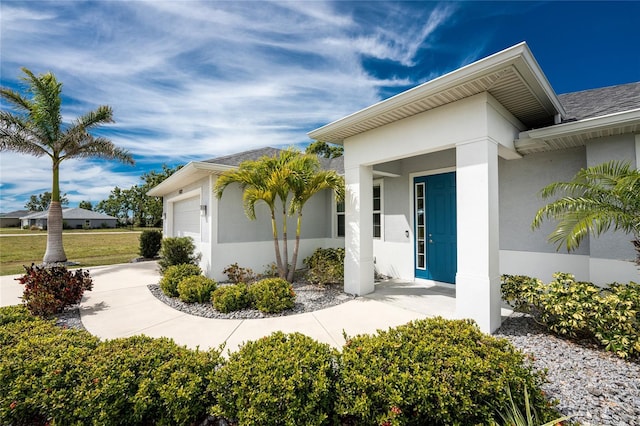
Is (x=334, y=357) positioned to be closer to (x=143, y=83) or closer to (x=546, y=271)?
(x=546, y=271)

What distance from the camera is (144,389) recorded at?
7.09ft

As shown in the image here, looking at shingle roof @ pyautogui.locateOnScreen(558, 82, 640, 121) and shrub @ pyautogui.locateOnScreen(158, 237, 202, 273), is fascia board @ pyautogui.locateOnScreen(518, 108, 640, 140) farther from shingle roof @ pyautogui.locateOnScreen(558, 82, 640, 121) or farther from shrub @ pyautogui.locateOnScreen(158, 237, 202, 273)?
shrub @ pyautogui.locateOnScreen(158, 237, 202, 273)

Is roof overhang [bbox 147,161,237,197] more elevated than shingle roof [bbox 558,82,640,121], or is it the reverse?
shingle roof [bbox 558,82,640,121]

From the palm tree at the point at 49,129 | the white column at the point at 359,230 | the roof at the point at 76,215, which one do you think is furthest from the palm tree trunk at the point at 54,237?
the roof at the point at 76,215

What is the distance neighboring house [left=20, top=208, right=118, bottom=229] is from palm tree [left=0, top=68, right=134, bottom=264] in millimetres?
45066

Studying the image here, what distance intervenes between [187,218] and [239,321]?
7.65 metres

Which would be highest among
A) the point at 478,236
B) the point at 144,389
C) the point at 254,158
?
the point at 254,158

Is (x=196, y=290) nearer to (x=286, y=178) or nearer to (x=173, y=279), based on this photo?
(x=173, y=279)

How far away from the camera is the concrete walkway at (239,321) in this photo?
4.12 m

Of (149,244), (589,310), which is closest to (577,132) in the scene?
(589,310)

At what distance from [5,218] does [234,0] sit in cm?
8245

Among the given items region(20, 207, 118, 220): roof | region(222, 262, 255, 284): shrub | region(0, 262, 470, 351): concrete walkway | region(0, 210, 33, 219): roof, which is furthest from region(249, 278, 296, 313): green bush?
region(0, 210, 33, 219): roof

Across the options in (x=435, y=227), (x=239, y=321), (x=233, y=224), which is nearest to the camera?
(x=239, y=321)

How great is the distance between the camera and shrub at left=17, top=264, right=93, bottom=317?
480 centimetres
